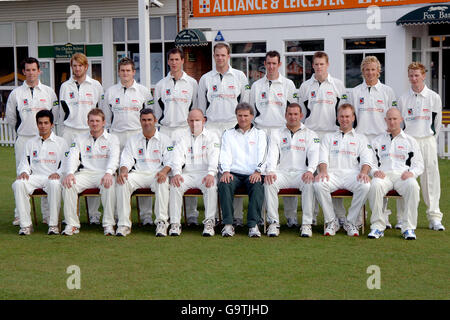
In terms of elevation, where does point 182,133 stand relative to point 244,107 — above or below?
below

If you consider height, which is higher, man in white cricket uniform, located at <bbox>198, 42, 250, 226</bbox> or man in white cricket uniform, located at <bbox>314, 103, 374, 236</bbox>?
man in white cricket uniform, located at <bbox>198, 42, 250, 226</bbox>

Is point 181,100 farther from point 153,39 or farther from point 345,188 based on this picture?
point 153,39

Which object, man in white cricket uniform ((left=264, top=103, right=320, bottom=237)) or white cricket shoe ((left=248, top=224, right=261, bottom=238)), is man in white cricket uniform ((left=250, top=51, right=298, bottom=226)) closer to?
man in white cricket uniform ((left=264, top=103, right=320, bottom=237))

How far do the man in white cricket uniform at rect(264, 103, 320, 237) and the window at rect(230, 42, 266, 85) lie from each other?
16355mm

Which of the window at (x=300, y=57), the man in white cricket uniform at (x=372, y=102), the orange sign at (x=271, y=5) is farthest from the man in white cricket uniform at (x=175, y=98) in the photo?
the window at (x=300, y=57)

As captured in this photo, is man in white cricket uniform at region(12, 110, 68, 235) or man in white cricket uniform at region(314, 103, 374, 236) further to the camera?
man in white cricket uniform at region(12, 110, 68, 235)

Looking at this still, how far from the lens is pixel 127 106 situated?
29.7 feet

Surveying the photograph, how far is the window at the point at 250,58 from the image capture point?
24.7m

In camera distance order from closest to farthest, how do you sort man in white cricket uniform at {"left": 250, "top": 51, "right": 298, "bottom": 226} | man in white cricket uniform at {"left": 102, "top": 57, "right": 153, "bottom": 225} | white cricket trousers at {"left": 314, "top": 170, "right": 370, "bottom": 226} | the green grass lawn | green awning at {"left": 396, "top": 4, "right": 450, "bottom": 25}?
the green grass lawn → white cricket trousers at {"left": 314, "top": 170, "right": 370, "bottom": 226} → man in white cricket uniform at {"left": 250, "top": 51, "right": 298, "bottom": 226} → man in white cricket uniform at {"left": 102, "top": 57, "right": 153, "bottom": 225} → green awning at {"left": 396, "top": 4, "right": 450, "bottom": 25}

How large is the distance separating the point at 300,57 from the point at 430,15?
195 inches

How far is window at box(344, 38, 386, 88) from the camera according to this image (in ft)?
74.3
